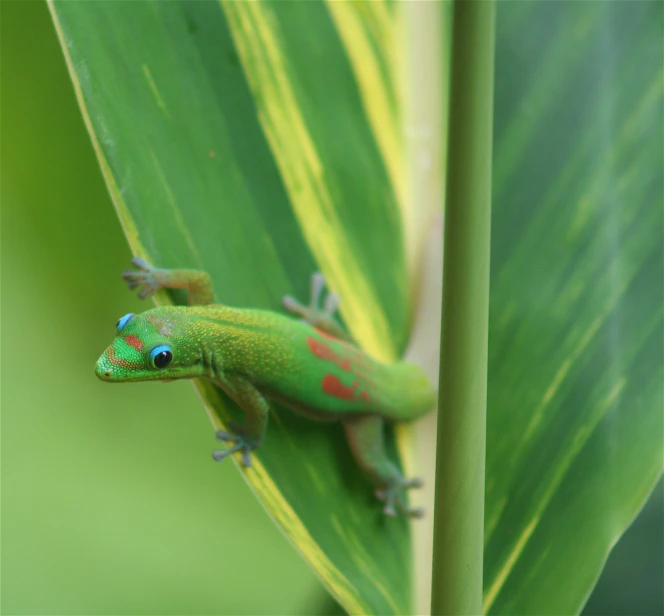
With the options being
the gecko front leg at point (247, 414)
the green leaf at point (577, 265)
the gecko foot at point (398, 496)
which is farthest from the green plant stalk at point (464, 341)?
the gecko front leg at point (247, 414)

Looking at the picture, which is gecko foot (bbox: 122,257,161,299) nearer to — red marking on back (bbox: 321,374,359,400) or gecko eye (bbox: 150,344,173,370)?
gecko eye (bbox: 150,344,173,370)

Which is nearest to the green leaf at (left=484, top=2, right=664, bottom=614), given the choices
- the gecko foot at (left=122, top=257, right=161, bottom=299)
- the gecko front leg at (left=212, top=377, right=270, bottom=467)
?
the gecko front leg at (left=212, top=377, right=270, bottom=467)

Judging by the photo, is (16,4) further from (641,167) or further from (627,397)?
(627,397)

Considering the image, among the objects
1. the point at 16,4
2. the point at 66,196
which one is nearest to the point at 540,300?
the point at 66,196

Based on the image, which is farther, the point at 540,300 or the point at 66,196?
the point at 66,196

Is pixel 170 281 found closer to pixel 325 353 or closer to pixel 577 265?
pixel 325 353

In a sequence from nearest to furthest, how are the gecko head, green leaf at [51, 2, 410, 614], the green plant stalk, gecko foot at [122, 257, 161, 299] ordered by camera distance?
the green plant stalk
green leaf at [51, 2, 410, 614]
the gecko head
gecko foot at [122, 257, 161, 299]

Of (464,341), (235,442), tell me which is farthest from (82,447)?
(464,341)
